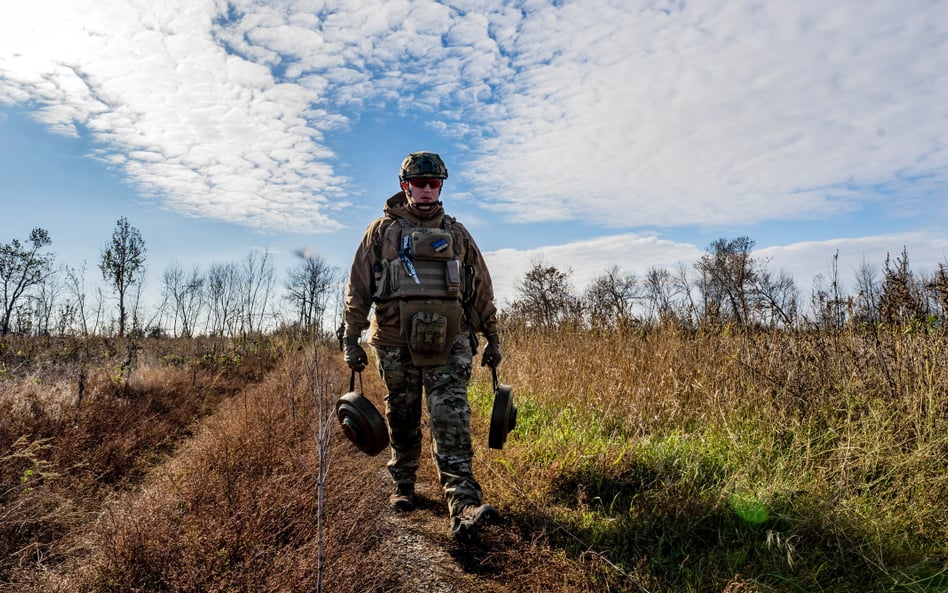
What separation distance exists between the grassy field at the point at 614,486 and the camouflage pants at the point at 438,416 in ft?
1.16

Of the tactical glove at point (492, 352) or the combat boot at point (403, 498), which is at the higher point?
the tactical glove at point (492, 352)

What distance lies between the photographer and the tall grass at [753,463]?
258cm

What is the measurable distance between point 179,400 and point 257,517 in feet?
20.6

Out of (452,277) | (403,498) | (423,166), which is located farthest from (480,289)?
(403,498)

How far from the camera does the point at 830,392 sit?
3.98 m

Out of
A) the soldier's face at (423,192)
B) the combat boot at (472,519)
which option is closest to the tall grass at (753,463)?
the combat boot at (472,519)

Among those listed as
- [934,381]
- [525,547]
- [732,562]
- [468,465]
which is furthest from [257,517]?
[934,381]

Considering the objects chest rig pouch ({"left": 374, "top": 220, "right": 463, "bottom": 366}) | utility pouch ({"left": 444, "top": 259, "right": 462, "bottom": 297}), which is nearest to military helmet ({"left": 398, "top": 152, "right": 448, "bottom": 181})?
chest rig pouch ({"left": 374, "top": 220, "right": 463, "bottom": 366})

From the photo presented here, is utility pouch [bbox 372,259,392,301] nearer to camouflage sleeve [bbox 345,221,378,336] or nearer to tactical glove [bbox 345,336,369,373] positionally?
camouflage sleeve [bbox 345,221,378,336]

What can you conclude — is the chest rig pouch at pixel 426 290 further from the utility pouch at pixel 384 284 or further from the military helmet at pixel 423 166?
the military helmet at pixel 423 166

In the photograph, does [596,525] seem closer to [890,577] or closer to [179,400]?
[890,577]

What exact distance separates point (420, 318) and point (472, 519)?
1288 millimetres

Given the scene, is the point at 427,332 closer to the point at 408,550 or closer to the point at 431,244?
the point at 431,244

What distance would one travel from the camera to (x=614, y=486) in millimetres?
3467
